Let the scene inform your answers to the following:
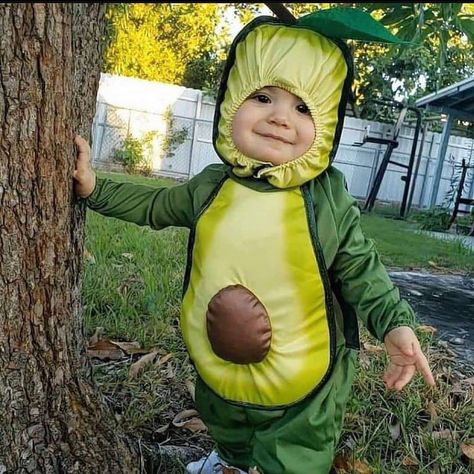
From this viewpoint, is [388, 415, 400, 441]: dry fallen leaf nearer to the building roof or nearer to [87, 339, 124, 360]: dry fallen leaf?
[87, 339, 124, 360]: dry fallen leaf

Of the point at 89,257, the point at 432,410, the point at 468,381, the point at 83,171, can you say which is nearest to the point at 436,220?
the point at 89,257

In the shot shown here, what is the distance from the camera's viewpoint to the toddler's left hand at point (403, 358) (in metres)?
1.20

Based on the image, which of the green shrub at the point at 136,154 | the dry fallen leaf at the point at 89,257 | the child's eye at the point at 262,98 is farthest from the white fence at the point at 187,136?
the child's eye at the point at 262,98

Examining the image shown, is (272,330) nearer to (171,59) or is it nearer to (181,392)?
(181,392)

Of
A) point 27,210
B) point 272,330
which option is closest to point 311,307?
point 272,330

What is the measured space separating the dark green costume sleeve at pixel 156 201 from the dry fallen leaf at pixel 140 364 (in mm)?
680

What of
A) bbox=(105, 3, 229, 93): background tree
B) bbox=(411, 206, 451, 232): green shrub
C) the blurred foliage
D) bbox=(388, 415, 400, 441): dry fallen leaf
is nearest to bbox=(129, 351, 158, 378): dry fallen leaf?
bbox=(388, 415, 400, 441): dry fallen leaf

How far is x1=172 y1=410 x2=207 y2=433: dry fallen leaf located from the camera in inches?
70.0

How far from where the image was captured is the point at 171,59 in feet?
52.6

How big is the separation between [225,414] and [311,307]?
32 centimetres

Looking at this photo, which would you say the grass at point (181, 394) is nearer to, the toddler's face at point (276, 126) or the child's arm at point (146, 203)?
the child's arm at point (146, 203)

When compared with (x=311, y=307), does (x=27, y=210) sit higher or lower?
higher

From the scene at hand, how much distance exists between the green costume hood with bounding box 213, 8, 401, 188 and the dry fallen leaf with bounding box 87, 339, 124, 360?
102 centimetres

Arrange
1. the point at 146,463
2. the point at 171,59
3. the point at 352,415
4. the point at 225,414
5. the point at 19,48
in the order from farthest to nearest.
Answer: the point at 171,59
the point at 352,415
the point at 146,463
the point at 225,414
the point at 19,48
